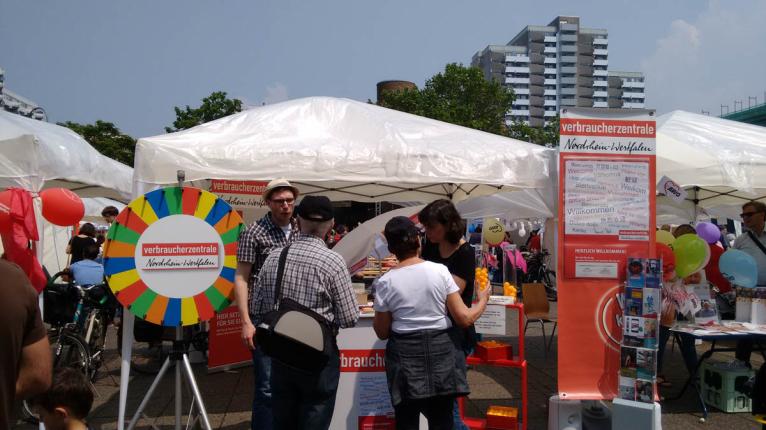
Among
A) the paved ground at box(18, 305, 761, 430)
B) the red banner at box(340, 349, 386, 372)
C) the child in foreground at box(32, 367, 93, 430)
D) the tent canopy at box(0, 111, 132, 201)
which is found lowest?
the paved ground at box(18, 305, 761, 430)

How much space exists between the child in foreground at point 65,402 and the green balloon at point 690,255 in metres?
4.32

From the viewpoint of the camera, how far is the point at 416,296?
2824 mm

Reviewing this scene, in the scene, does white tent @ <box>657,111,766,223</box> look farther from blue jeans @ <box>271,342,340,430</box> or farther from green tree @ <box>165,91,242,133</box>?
green tree @ <box>165,91,242,133</box>

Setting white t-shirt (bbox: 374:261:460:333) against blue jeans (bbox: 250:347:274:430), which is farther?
blue jeans (bbox: 250:347:274:430)

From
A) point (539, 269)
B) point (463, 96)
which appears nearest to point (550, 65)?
point (463, 96)

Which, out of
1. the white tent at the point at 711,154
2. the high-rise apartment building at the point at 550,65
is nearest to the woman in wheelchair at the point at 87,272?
the white tent at the point at 711,154

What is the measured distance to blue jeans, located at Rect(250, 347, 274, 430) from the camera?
131 inches

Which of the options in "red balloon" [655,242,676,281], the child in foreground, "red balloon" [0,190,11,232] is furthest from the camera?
"red balloon" [655,242,676,281]

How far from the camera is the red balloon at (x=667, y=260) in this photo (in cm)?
446

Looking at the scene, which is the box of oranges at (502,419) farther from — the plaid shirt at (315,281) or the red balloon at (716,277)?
the red balloon at (716,277)

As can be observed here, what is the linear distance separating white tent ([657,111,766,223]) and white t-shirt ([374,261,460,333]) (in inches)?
127

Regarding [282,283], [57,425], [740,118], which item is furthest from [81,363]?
[740,118]

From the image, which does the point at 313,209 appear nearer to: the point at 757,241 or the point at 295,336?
the point at 295,336

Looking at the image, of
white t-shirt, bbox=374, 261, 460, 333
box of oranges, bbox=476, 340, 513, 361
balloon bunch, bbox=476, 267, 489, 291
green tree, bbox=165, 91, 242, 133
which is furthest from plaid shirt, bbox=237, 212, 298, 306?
green tree, bbox=165, 91, 242, 133
